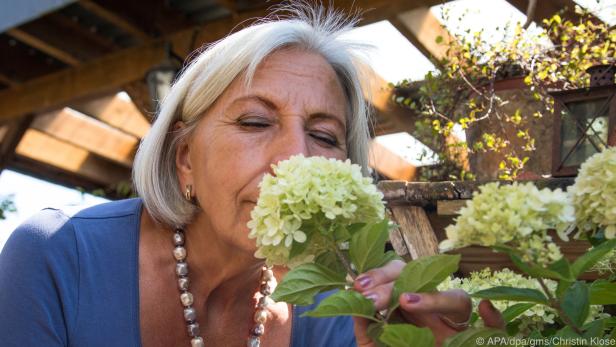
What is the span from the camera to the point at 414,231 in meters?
2.49

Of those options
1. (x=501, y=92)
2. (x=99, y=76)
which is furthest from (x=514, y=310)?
(x=99, y=76)

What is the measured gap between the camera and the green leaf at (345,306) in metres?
0.91

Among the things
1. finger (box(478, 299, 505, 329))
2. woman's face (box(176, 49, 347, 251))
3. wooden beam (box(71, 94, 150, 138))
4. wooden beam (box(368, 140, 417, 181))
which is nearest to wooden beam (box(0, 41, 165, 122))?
wooden beam (box(71, 94, 150, 138))

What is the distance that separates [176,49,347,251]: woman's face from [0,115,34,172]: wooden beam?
522 centimetres

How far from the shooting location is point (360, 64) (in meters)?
2.16

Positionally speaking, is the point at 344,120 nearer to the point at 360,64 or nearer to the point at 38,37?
the point at 360,64

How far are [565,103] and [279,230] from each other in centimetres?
199

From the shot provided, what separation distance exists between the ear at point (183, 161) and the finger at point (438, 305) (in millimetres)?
1033

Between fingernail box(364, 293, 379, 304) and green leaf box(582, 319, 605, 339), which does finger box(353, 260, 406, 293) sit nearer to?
→ fingernail box(364, 293, 379, 304)

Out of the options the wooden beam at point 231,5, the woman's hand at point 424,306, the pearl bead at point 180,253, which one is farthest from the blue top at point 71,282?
the wooden beam at point 231,5

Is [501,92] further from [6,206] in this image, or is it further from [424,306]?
[6,206]

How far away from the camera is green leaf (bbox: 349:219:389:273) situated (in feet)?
3.17

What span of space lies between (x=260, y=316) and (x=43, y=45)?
407cm

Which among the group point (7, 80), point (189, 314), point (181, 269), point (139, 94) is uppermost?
point (7, 80)
